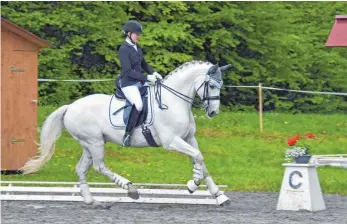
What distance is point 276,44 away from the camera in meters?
27.6

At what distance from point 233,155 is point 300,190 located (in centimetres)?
745

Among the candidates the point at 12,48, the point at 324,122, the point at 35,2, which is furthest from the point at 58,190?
the point at 35,2

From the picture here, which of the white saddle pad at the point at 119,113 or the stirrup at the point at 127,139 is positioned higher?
the white saddle pad at the point at 119,113

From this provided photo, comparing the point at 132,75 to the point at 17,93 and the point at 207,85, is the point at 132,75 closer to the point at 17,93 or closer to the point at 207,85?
the point at 207,85

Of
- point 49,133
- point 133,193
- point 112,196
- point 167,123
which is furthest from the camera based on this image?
point 112,196

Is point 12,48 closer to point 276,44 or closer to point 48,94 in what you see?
point 48,94

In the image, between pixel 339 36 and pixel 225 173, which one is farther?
pixel 225 173

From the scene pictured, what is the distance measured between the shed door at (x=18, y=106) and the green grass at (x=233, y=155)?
16.1 inches

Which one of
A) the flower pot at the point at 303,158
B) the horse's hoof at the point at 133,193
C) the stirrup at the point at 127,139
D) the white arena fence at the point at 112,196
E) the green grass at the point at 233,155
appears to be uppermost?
the stirrup at the point at 127,139

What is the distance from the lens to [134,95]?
11.4 meters

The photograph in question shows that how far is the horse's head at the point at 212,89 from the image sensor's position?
36.9 ft

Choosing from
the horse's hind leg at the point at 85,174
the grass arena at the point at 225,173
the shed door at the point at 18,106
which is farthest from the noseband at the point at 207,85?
the shed door at the point at 18,106

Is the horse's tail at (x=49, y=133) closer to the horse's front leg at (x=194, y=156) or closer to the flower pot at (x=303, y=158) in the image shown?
the horse's front leg at (x=194, y=156)

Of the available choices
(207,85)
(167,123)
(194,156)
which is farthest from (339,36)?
(194,156)
